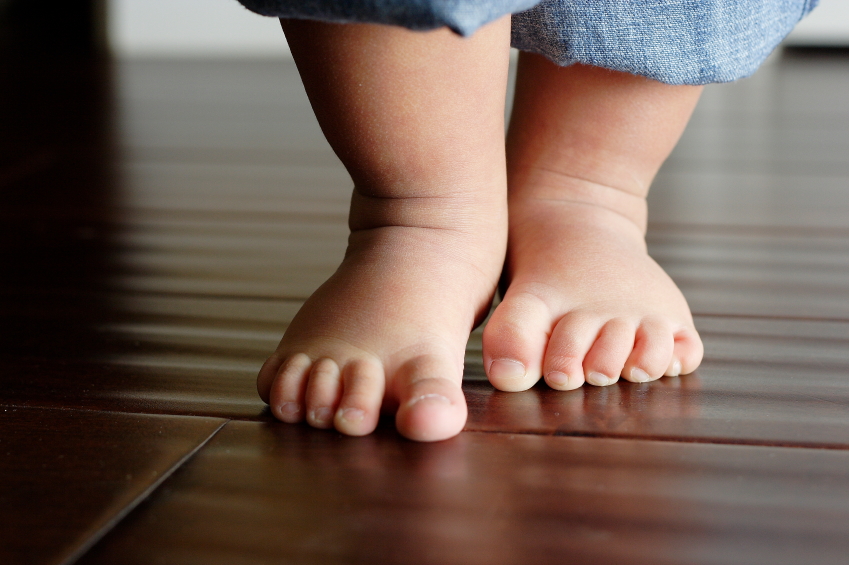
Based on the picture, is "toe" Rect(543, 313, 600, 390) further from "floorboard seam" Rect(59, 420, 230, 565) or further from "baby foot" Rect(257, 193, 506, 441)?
"floorboard seam" Rect(59, 420, 230, 565)

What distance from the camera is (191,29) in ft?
8.48

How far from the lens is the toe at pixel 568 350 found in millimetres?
543

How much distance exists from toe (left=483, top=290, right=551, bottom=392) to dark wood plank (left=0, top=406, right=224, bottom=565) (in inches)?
7.0

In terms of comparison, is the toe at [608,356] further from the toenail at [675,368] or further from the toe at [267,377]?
the toe at [267,377]

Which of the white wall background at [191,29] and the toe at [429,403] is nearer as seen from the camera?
the toe at [429,403]

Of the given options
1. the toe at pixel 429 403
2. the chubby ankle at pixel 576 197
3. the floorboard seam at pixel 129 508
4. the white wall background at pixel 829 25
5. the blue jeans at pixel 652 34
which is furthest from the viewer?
the white wall background at pixel 829 25

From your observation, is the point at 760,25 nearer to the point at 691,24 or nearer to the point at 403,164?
the point at 691,24

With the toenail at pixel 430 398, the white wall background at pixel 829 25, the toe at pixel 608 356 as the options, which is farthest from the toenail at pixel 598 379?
the white wall background at pixel 829 25

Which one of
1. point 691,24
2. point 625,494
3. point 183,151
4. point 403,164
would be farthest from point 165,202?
point 625,494

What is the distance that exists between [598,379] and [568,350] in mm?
26

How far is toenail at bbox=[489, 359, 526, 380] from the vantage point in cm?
54

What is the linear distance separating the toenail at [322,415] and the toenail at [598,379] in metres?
0.17

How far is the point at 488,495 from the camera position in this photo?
0.41 m

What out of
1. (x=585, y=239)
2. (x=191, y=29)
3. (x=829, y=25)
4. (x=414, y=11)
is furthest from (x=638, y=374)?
(x=191, y=29)
